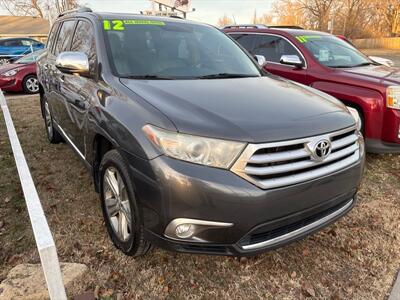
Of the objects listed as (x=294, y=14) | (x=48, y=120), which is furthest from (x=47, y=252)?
(x=294, y=14)

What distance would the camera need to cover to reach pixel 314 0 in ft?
160

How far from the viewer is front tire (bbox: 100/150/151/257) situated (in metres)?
2.21

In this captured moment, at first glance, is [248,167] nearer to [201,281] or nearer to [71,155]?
[201,281]

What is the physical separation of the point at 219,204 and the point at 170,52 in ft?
5.67

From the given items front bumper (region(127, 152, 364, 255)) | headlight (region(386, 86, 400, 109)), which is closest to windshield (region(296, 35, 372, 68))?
headlight (region(386, 86, 400, 109))

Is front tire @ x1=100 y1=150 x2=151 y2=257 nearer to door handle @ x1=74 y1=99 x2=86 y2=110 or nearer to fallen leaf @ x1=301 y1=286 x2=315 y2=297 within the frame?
door handle @ x1=74 y1=99 x2=86 y2=110

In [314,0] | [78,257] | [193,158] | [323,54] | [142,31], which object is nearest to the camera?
[193,158]

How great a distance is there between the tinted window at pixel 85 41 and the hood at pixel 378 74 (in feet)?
10.6

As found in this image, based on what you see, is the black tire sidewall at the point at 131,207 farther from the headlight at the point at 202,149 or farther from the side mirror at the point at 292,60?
the side mirror at the point at 292,60

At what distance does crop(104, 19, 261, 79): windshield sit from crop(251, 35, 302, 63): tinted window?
6.70ft

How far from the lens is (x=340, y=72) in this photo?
184 inches

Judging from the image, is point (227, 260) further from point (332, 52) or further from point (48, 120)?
point (332, 52)

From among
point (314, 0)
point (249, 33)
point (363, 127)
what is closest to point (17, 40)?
point (249, 33)

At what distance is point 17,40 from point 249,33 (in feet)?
54.5
